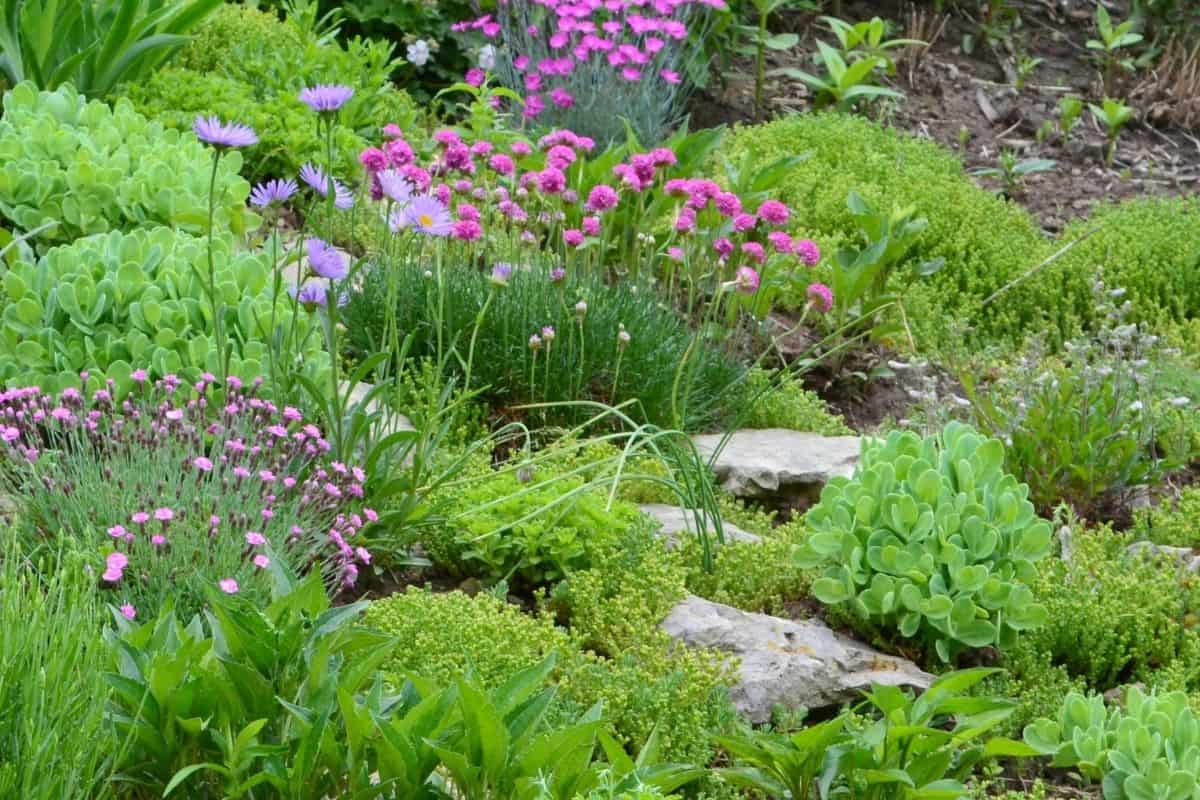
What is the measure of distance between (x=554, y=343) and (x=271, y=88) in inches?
104

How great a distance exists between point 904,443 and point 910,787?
1.13 m

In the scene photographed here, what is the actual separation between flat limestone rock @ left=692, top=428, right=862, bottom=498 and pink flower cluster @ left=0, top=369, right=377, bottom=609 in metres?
1.27

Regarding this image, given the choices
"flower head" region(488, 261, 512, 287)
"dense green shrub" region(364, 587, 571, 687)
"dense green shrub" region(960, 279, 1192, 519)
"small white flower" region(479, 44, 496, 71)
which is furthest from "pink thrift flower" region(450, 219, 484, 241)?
"small white flower" region(479, 44, 496, 71)

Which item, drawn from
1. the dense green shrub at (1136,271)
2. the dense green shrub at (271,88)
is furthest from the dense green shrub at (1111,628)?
the dense green shrub at (271,88)

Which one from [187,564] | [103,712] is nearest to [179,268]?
[187,564]

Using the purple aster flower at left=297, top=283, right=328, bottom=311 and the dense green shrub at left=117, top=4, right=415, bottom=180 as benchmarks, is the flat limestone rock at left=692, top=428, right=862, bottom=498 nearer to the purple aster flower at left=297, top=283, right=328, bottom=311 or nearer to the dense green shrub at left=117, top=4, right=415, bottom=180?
the purple aster flower at left=297, top=283, right=328, bottom=311

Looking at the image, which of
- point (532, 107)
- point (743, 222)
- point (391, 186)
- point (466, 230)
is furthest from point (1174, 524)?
point (532, 107)

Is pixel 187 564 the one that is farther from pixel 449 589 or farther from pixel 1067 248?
pixel 1067 248

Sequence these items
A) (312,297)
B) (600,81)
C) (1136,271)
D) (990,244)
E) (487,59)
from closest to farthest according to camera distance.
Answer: (312,297) < (1136,271) < (990,244) < (600,81) < (487,59)

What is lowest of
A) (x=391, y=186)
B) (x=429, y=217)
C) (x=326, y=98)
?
(x=429, y=217)

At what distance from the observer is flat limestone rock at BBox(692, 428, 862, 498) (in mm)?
4414

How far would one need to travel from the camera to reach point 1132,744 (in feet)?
9.70

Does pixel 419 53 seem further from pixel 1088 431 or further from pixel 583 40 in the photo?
pixel 1088 431

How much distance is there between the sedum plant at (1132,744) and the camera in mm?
2881
